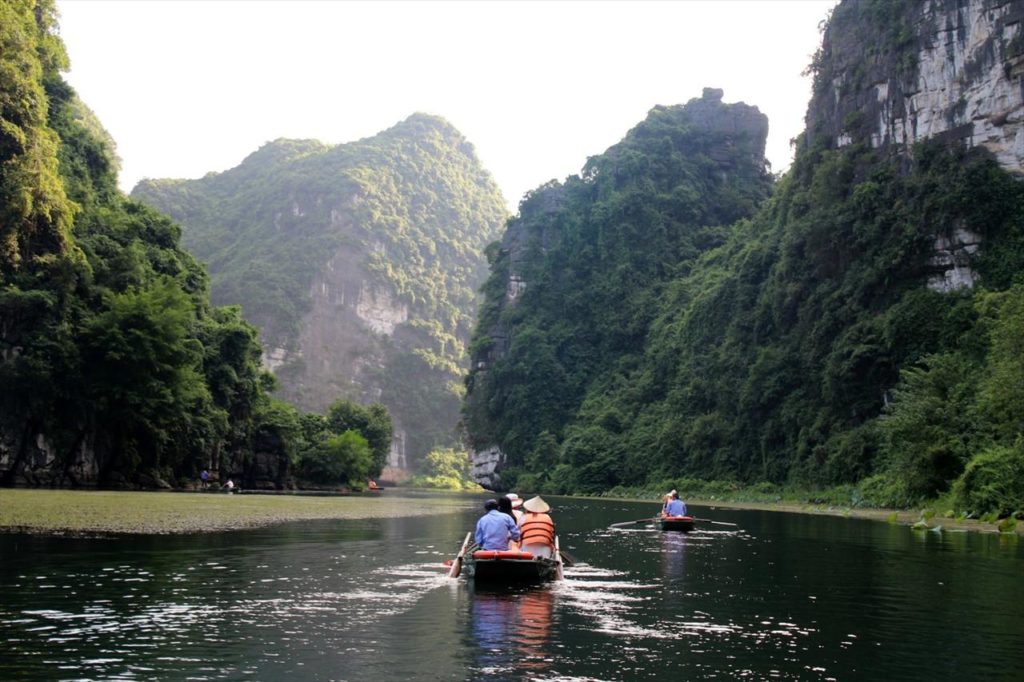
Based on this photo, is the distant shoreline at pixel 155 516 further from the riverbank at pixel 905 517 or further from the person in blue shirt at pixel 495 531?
the person in blue shirt at pixel 495 531

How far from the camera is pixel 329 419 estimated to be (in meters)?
99.0

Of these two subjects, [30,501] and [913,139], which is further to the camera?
[913,139]

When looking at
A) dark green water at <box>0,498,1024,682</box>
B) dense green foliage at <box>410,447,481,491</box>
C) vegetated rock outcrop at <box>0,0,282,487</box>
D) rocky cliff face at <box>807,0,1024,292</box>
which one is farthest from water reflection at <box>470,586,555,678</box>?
dense green foliage at <box>410,447,481,491</box>

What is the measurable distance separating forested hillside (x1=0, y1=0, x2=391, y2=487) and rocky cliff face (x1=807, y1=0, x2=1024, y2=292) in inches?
1683

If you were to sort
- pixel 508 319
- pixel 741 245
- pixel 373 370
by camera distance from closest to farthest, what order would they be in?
pixel 741 245
pixel 508 319
pixel 373 370

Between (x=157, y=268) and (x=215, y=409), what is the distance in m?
9.33

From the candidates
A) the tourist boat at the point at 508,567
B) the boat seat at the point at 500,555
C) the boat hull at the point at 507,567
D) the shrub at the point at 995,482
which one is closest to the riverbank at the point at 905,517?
the shrub at the point at 995,482

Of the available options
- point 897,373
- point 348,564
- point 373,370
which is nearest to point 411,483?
point 373,370

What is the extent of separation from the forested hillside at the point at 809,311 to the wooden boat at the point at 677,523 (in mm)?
10352

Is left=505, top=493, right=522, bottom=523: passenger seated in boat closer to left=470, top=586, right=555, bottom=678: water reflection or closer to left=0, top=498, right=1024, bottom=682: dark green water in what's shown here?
left=0, top=498, right=1024, bottom=682: dark green water

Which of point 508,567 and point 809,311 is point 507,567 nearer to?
point 508,567

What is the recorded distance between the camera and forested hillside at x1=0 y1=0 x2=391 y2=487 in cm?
4472

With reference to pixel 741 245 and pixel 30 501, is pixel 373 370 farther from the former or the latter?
pixel 30 501

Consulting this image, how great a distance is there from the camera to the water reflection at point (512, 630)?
30.8ft
